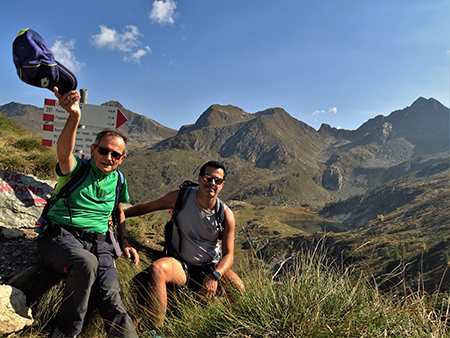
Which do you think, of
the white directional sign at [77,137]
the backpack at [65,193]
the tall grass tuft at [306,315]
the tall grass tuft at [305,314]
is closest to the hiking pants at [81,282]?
the backpack at [65,193]

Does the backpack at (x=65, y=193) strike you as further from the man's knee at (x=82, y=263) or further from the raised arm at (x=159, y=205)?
the raised arm at (x=159, y=205)

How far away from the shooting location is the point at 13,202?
4.72 meters

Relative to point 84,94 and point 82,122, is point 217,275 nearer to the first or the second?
point 82,122

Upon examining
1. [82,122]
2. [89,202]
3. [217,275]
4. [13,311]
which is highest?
[82,122]

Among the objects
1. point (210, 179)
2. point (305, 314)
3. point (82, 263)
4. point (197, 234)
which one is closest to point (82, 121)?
point (210, 179)

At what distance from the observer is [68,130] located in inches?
116

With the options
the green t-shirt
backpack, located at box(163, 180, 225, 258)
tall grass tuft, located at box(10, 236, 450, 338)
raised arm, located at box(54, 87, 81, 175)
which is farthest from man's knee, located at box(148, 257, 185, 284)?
raised arm, located at box(54, 87, 81, 175)

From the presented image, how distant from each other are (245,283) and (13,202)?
425 cm

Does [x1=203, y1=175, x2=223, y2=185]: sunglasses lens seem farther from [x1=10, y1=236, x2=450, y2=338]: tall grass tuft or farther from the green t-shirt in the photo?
[x1=10, y1=236, x2=450, y2=338]: tall grass tuft

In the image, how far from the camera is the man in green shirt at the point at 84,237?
2889 millimetres

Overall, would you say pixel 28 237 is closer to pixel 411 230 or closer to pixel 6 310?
pixel 6 310

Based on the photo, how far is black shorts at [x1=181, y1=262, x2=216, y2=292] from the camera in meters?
3.79

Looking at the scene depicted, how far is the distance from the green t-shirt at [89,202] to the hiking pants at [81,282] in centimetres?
17

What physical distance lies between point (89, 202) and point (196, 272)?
1658mm
